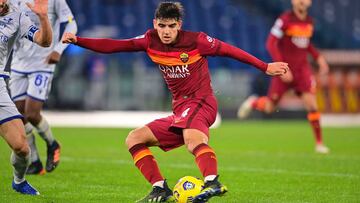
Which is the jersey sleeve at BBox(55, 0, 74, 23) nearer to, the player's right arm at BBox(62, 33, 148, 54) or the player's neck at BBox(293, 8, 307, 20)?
the player's right arm at BBox(62, 33, 148, 54)

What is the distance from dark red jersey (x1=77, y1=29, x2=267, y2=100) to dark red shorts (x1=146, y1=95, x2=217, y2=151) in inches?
3.6

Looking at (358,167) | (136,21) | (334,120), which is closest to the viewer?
(358,167)

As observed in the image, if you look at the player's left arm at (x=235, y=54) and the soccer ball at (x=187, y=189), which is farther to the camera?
the player's left arm at (x=235, y=54)

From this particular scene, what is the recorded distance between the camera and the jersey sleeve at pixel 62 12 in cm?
1024

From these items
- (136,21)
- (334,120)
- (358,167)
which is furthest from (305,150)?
(136,21)

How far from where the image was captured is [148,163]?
7.27 m

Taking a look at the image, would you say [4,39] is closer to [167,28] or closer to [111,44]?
[111,44]

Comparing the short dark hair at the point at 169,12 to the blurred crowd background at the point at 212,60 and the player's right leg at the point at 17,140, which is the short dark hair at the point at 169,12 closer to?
the player's right leg at the point at 17,140

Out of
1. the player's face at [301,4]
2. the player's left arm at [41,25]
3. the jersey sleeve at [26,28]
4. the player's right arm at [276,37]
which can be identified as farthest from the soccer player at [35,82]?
the player's face at [301,4]

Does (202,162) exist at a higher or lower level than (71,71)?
higher

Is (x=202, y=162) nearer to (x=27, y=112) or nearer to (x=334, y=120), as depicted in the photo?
(x=27, y=112)

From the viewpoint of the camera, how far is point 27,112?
10.0 meters

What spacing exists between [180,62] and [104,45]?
2.38ft

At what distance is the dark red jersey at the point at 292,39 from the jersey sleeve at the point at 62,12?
454cm
